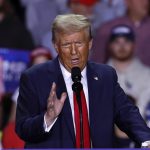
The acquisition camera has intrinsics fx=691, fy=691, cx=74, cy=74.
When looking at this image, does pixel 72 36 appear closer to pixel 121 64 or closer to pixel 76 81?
pixel 76 81

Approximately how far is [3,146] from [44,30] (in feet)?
7.06

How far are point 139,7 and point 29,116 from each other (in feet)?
12.7

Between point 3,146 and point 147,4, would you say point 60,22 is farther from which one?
point 147,4

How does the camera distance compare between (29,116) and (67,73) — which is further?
(67,73)

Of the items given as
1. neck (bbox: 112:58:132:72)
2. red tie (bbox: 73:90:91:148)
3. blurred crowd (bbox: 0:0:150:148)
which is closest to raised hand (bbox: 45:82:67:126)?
red tie (bbox: 73:90:91:148)

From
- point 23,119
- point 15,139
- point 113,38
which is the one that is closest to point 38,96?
point 23,119

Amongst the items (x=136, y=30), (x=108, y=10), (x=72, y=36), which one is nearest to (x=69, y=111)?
(x=72, y=36)

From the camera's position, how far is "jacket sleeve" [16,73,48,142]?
3332 mm

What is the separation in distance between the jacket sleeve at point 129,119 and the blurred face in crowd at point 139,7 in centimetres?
353

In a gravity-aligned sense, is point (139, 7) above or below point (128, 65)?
above

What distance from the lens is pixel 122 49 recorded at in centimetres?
658

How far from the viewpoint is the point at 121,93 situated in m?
3.59

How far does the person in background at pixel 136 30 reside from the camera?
6.86 meters

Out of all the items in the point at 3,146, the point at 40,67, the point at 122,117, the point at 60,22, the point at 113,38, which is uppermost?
the point at 60,22
